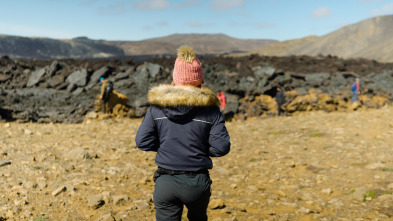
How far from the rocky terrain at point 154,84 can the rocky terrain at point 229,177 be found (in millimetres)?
8889

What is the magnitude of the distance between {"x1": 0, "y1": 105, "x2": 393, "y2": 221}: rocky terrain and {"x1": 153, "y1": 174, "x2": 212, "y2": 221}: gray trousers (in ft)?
7.50

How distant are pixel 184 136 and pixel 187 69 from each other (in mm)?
559

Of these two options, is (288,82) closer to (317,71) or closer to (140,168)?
(317,71)

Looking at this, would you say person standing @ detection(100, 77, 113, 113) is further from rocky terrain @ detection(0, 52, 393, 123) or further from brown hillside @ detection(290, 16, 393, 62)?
brown hillside @ detection(290, 16, 393, 62)

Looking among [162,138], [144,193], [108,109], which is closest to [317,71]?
[108,109]

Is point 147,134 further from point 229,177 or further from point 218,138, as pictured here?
point 229,177

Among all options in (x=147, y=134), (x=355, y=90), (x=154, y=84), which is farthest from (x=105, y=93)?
(x=355, y=90)

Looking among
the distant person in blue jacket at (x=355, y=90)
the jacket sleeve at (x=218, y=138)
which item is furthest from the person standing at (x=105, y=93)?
the jacket sleeve at (x=218, y=138)

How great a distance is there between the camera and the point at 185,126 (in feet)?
8.65

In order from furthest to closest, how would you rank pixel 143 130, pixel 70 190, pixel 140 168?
pixel 140 168 → pixel 70 190 → pixel 143 130

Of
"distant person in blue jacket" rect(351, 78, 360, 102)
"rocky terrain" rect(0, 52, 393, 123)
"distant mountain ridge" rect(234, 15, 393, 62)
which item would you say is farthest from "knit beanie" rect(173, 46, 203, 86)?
"distant mountain ridge" rect(234, 15, 393, 62)

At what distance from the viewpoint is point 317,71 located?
105ft

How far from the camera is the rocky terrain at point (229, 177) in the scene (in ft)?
16.5

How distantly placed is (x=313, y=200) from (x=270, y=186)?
1025 mm
